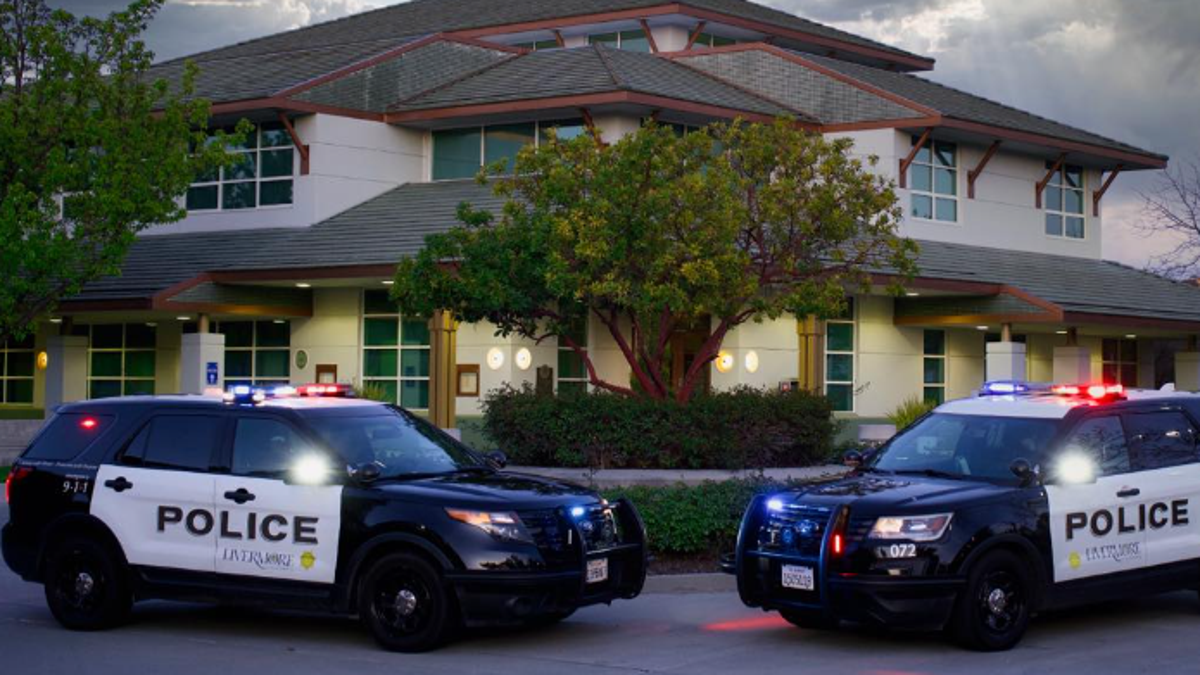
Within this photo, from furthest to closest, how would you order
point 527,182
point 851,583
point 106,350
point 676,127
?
point 106,350 → point 676,127 → point 527,182 → point 851,583

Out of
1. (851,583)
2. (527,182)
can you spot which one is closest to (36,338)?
(527,182)

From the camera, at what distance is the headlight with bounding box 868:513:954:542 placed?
34.1ft

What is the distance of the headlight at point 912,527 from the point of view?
1041 cm

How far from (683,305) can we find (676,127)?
1236 centimetres

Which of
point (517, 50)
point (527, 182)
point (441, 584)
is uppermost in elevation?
point (517, 50)

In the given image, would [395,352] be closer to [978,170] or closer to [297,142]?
[297,142]

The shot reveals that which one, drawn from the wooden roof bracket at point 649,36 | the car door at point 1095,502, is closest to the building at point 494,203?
the wooden roof bracket at point 649,36

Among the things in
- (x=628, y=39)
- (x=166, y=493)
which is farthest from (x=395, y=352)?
(x=166, y=493)

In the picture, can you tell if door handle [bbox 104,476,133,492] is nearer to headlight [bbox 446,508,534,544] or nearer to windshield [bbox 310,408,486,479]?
windshield [bbox 310,408,486,479]

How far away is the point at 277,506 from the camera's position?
1107 cm

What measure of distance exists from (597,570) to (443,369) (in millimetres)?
20630

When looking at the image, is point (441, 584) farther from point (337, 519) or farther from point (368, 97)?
point (368, 97)

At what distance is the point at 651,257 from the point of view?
74.8 feet

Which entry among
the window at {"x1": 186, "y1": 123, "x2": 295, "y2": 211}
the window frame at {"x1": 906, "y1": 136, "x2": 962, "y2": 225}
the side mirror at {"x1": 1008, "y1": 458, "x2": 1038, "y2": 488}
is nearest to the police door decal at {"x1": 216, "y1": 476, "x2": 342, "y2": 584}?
the side mirror at {"x1": 1008, "y1": 458, "x2": 1038, "y2": 488}
